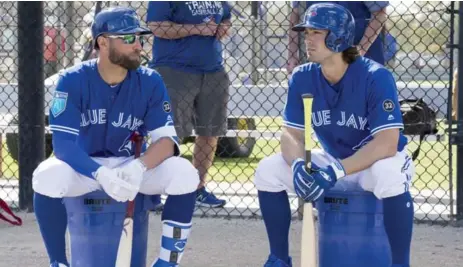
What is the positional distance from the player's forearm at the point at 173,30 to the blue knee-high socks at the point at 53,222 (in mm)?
2226

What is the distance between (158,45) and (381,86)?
2.36 m

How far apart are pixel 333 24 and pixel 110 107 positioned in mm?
1037

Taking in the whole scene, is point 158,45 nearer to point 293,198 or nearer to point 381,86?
point 293,198

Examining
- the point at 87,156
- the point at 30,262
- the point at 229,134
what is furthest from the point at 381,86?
the point at 229,134

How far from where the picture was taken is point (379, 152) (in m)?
4.29

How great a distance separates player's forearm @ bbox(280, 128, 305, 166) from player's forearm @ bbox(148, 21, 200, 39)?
1.91 metres

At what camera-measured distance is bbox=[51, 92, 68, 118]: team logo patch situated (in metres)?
4.38

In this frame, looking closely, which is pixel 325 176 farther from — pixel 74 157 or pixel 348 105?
pixel 74 157

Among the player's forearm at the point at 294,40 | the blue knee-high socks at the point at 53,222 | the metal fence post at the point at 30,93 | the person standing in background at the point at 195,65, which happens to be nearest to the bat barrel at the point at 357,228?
the blue knee-high socks at the point at 53,222

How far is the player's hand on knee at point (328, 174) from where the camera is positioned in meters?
4.14

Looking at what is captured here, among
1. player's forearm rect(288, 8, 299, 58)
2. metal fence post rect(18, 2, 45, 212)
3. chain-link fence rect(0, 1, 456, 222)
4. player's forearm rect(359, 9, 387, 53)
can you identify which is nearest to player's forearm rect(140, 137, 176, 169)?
chain-link fence rect(0, 1, 456, 222)

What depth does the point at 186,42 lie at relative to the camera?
6391 mm

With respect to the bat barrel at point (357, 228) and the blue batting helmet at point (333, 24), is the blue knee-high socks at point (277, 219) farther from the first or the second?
the blue batting helmet at point (333, 24)

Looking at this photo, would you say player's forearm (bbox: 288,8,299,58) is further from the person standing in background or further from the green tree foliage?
the green tree foliage
